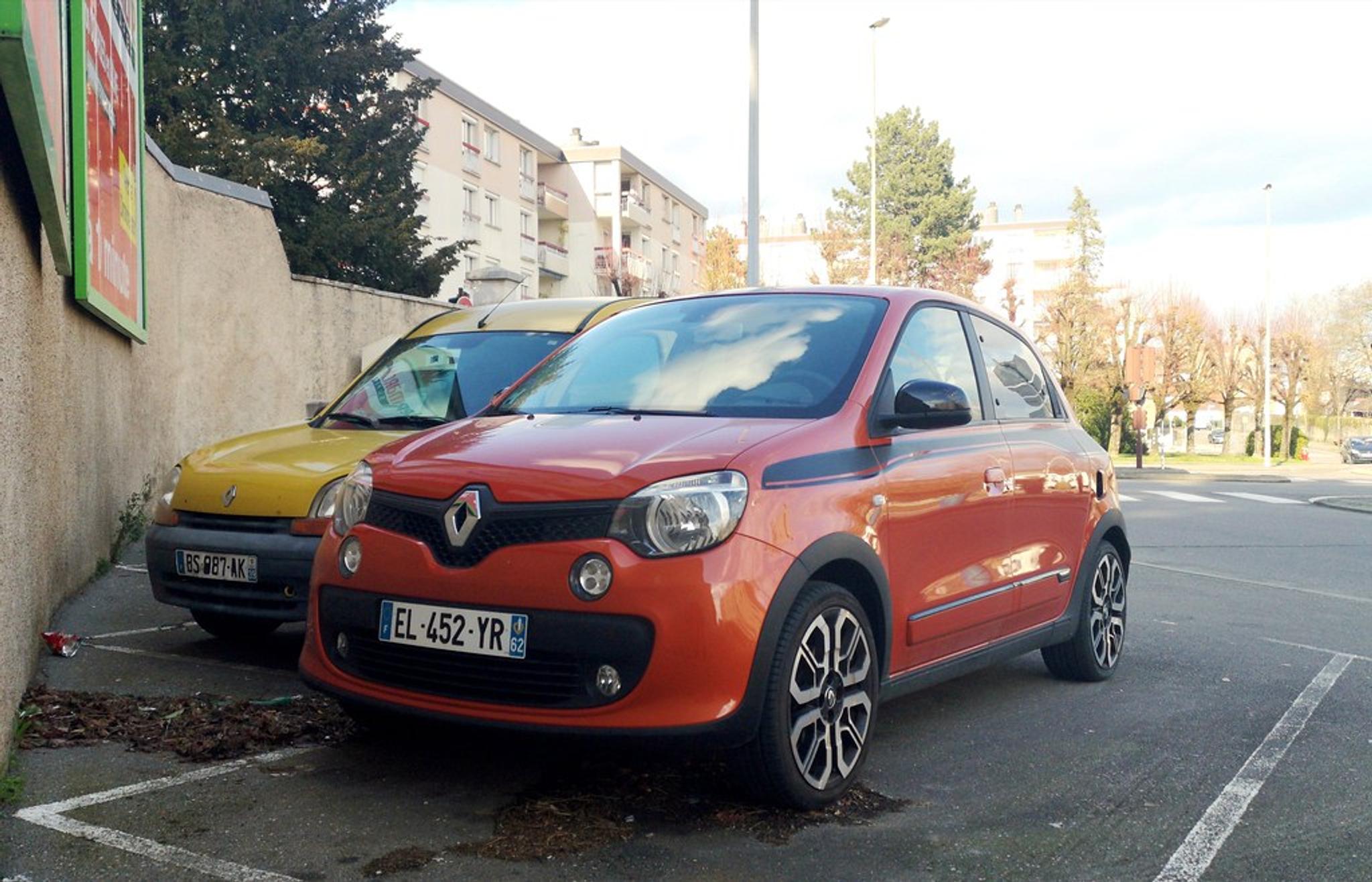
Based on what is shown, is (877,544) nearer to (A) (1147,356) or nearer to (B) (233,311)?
(B) (233,311)

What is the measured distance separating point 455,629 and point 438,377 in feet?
12.4

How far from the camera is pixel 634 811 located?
4.09m

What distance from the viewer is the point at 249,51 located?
2388cm

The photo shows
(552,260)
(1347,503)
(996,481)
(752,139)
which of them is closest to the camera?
(996,481)

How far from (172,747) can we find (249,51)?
21.6 meters

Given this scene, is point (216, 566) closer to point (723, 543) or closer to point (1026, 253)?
point (723, 543)

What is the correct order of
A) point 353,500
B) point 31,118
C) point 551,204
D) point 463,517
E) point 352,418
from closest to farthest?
point 463,517, point 353,500, point 31,118, point 352,418, point 551,204

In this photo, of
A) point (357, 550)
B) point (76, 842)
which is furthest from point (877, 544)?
point (76, 842)

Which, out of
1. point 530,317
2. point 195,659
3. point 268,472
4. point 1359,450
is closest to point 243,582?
point 268,472

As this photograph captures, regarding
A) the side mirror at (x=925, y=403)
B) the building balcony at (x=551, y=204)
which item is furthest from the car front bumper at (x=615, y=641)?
the building balcony at (x=551, y=204)

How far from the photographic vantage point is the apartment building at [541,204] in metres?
46.5

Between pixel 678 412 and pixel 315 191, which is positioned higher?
pixel 315 191

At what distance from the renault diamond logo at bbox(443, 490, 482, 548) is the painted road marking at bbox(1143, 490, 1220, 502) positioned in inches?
795

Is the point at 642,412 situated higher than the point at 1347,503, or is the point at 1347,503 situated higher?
the point at 642,412
